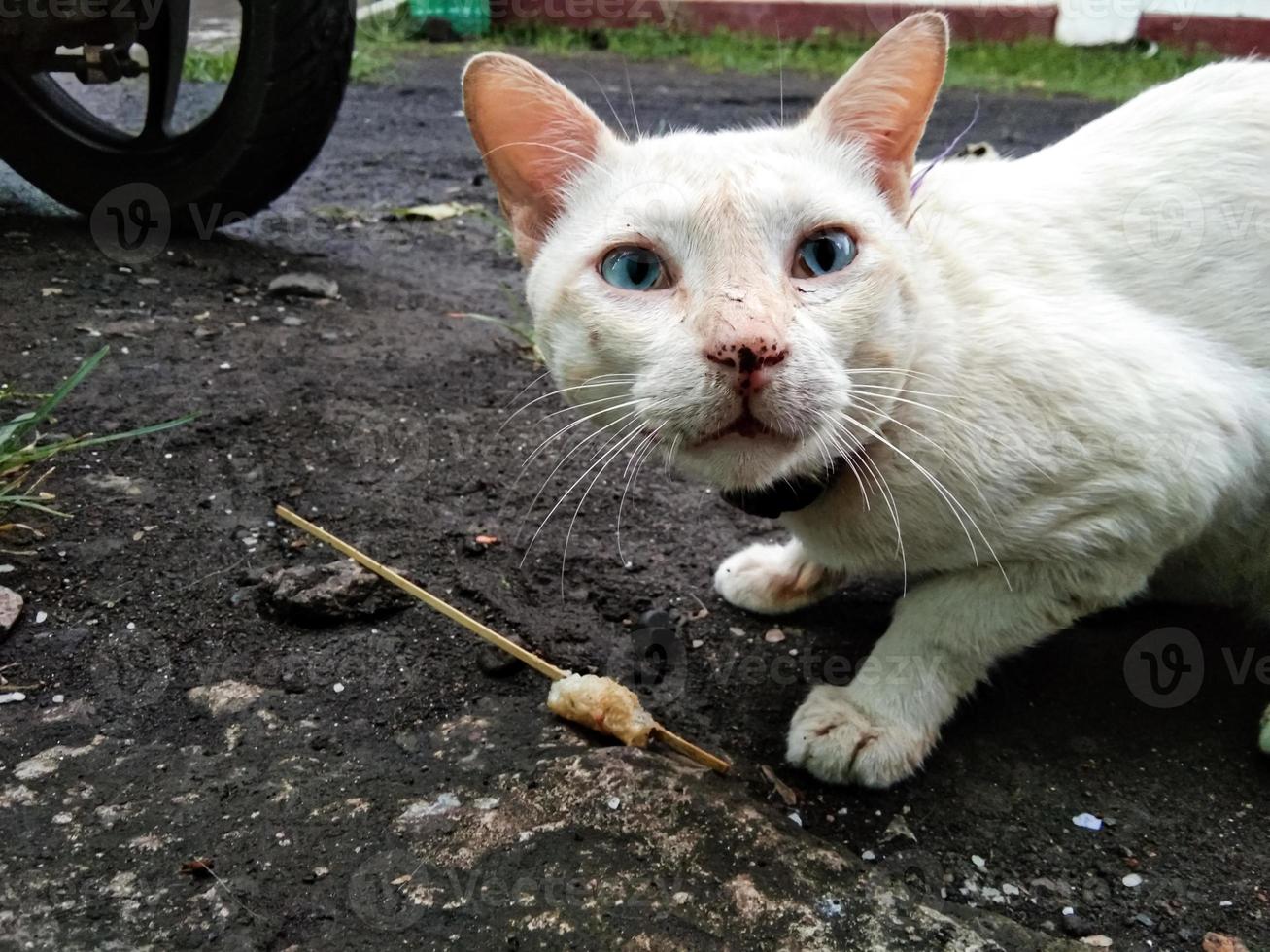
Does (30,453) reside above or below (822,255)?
below

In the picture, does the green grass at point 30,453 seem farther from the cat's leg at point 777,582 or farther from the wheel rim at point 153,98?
the wheel rim at point 153,98

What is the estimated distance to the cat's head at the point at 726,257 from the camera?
4.65 feet

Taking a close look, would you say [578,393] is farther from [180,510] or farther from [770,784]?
[180,510]

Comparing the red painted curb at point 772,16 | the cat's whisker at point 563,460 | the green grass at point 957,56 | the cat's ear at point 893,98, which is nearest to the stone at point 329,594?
the cat's whisker at point 563,460

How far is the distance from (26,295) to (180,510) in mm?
1140

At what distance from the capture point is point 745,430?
1450 mm

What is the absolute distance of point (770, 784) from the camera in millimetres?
1730

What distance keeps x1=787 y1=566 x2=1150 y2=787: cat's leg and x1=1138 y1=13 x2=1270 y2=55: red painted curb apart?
6.66 meters

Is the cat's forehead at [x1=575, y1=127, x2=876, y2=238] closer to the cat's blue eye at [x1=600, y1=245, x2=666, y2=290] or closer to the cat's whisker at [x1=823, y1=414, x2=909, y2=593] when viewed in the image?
the cat's blue eye at [x1=600, y1=245, x2=666, y2=290]

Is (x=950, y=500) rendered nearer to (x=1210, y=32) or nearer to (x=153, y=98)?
(x=153, y=98)

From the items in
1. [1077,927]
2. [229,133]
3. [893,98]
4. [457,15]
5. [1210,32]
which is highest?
[457,15]
